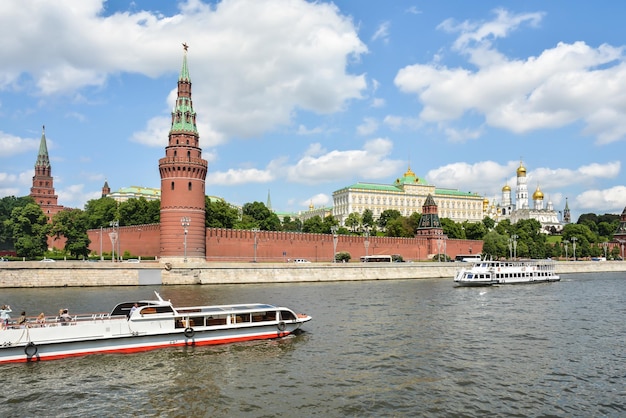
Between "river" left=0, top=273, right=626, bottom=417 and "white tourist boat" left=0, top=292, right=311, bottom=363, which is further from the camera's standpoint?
"white tourist boat" left=0, top=292, right=311, bottom=363

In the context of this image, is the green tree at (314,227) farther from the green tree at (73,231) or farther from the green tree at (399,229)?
the green tree at (73,231)

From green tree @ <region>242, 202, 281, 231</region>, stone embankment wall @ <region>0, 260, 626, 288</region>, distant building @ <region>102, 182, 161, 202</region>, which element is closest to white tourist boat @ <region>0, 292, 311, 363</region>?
stone embankment wall @ <region>0, 260, 626, 288</region>

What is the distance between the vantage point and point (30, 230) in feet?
260

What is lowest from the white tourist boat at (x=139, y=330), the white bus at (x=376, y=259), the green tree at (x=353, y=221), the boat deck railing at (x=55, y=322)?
the white tourist boat at (x=139, y=330)

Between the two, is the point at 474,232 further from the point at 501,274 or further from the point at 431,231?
the point at 501,274

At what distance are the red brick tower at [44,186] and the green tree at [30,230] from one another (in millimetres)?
48648

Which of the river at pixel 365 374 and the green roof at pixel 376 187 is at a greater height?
the green roof at pixel 376 187

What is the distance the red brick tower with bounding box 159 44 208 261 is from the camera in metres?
68.1

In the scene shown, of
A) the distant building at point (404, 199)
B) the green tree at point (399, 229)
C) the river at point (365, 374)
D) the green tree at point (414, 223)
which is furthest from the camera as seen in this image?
the distant building at point (404, 199)

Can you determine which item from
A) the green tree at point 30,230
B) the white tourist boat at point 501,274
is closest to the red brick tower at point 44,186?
the green tree at point 30,230

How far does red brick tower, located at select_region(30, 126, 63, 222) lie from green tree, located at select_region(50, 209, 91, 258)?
51.6m

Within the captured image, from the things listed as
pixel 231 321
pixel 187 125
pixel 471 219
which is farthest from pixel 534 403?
pixel 471 219

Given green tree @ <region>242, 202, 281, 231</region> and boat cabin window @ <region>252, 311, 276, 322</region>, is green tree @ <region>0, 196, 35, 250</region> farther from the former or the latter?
boat cabin window @ <region>252, 311, 276, 322</region>

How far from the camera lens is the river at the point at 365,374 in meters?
17.0
